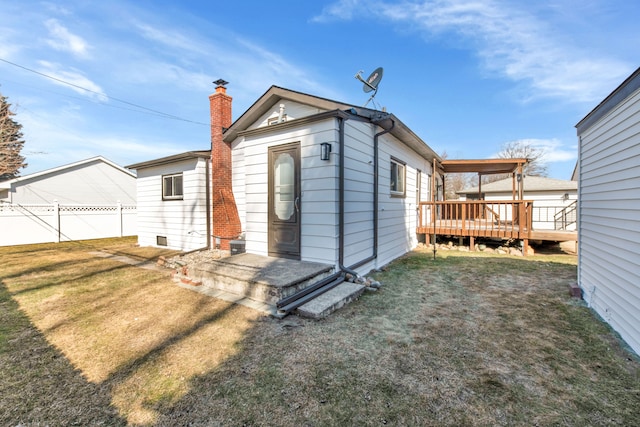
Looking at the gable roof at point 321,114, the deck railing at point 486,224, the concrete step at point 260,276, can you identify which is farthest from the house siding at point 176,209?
the deck railing at point 486,224

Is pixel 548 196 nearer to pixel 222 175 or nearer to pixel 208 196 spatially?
pixel 222 175

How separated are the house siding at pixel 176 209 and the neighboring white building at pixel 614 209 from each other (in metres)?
8.56

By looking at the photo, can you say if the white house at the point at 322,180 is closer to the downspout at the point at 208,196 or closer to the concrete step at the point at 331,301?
the concrete step at the point at 331,301

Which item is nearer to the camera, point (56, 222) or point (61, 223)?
point (56, 222)

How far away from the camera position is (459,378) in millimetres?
2297

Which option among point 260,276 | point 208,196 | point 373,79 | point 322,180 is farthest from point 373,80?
point 208,196

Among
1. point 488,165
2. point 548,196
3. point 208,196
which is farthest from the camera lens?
point 548,196

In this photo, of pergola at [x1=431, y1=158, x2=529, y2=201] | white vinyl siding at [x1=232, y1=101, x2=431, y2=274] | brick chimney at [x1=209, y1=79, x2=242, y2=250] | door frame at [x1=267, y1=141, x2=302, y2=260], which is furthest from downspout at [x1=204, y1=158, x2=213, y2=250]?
pergola at [x1=431, y1=158, x2=529, y2=201]

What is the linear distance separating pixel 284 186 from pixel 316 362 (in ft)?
11.2

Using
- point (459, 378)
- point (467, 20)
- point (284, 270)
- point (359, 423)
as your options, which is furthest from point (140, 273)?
point (467, 20)

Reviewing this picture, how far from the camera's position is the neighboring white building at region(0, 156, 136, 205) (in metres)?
14.7

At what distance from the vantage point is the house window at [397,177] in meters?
7.21

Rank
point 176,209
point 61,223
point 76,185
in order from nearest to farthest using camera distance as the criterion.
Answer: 1. point 176,209
2. point 61,223
3. point 76,185

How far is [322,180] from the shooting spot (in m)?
4.75
